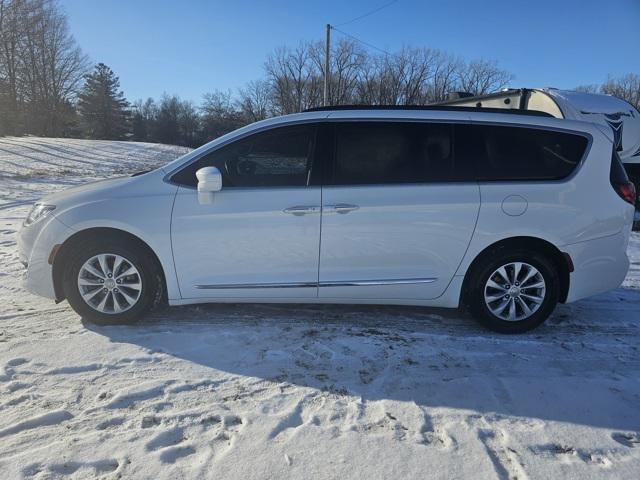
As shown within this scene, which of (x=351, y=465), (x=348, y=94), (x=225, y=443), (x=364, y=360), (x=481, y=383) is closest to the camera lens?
(x=351, y=465)

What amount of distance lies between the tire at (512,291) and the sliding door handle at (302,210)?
147 centimetres

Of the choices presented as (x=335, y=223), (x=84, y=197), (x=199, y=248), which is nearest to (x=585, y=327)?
(x=335, y=223)

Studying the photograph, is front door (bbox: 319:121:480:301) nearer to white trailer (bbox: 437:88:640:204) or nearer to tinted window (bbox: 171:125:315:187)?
tinted window (bbox: 171:125:315:187)

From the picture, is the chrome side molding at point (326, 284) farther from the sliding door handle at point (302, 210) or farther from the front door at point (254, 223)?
the sliding door handle at point (302, 210)

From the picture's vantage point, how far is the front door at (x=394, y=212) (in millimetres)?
3721

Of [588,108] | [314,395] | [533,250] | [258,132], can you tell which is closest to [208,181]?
[258,132]

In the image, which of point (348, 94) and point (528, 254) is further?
point (348, 94)

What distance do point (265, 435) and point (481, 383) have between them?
1562 millimetres

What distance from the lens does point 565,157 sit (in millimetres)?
3828

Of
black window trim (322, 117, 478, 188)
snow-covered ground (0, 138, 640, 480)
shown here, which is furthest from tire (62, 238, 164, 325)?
black window trim (322, 117, 478, 188)

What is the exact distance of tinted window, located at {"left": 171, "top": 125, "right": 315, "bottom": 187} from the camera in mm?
3791

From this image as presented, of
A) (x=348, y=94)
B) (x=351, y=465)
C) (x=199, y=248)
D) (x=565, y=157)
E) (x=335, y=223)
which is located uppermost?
(x=348, y=94)

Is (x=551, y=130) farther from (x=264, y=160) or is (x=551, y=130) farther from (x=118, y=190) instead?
(x=118, y=190)

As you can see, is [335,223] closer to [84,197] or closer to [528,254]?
[528,254]
